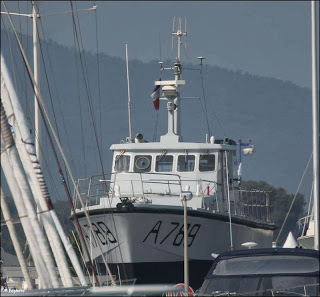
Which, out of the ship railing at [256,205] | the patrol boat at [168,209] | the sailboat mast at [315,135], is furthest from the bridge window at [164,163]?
the sailboat mast at [315,135]

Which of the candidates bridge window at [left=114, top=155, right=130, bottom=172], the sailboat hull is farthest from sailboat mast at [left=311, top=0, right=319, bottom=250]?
bridge window at [left=114, top=155, right=130, bottom=172]

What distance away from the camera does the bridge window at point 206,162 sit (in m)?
36.8

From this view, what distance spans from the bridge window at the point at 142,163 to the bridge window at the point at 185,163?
2.72 ft

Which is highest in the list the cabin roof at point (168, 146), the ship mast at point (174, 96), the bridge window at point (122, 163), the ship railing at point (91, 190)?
the ship mast at point (174, 96)

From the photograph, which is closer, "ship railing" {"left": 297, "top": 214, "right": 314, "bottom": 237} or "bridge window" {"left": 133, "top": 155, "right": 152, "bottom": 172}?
"bridge window" {"left": 133, "top": 155, "right": 152, "bottom": 172}

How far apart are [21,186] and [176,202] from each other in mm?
16376

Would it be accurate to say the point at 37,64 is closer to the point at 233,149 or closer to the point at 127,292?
the point at 233,149

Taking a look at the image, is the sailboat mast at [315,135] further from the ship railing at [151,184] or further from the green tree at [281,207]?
the green tree at [281,207]

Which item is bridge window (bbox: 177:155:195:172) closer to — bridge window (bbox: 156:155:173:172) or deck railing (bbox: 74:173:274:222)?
bridge window (bbox: 156:155:173:172)

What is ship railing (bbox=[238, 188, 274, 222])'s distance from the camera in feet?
127

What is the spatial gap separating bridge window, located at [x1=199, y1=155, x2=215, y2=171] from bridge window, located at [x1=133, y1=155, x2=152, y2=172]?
4.61 ft

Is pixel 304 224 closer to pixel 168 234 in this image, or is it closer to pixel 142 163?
pixel 142 163

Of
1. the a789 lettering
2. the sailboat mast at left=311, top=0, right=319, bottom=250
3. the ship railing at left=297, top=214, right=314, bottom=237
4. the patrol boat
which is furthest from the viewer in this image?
the ship railing at left=297, top=214, right=314, bottom=237

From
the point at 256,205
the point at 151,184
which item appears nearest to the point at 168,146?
the point at 151,184
